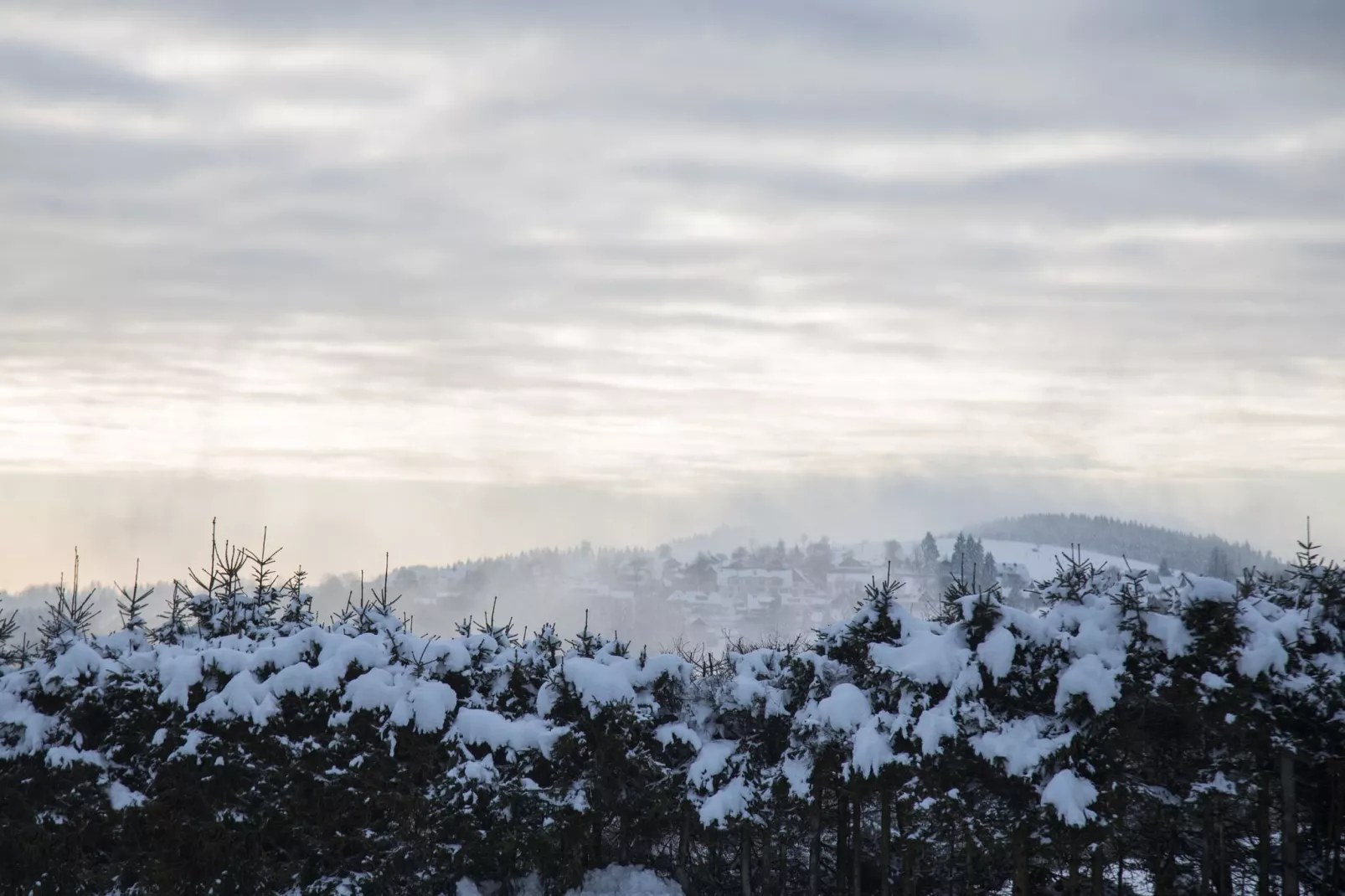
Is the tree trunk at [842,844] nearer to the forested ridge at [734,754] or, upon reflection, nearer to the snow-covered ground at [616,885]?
the forested ridge at [734,754]

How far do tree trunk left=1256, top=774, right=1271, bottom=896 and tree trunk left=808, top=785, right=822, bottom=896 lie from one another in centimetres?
545

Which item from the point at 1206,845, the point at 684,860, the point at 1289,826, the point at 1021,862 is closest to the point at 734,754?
the point at 684,860

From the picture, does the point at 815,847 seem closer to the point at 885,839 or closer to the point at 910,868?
the point at 885,839

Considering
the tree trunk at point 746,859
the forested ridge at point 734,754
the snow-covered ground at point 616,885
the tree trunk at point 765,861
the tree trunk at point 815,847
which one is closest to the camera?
the forested ridge at point 734,754

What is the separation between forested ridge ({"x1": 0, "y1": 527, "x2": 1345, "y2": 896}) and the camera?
12.5m

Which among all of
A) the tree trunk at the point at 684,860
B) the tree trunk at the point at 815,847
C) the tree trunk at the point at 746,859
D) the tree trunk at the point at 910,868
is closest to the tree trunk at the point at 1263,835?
the tree trunk at the point at 910,868

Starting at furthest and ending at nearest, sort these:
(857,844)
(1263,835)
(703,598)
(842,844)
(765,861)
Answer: (703,598)
(842,844)
(765,861)
(857,844)
(1263,835)

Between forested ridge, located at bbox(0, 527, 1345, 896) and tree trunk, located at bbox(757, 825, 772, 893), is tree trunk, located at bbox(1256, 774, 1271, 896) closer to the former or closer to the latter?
forested ridge, located at bbox(0, 527, 1345, 896)

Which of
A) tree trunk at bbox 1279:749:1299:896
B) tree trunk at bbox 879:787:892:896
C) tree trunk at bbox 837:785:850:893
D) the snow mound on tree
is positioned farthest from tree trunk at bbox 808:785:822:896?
tree trunk at bbox 1279:749:1299:896

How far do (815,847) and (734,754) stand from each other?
1.76 meters

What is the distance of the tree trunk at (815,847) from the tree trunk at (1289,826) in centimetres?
568

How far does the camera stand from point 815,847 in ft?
47.8

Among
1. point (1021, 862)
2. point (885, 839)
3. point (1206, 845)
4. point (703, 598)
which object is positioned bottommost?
point (703, 598)

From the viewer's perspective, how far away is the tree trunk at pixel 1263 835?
40.5 ft
